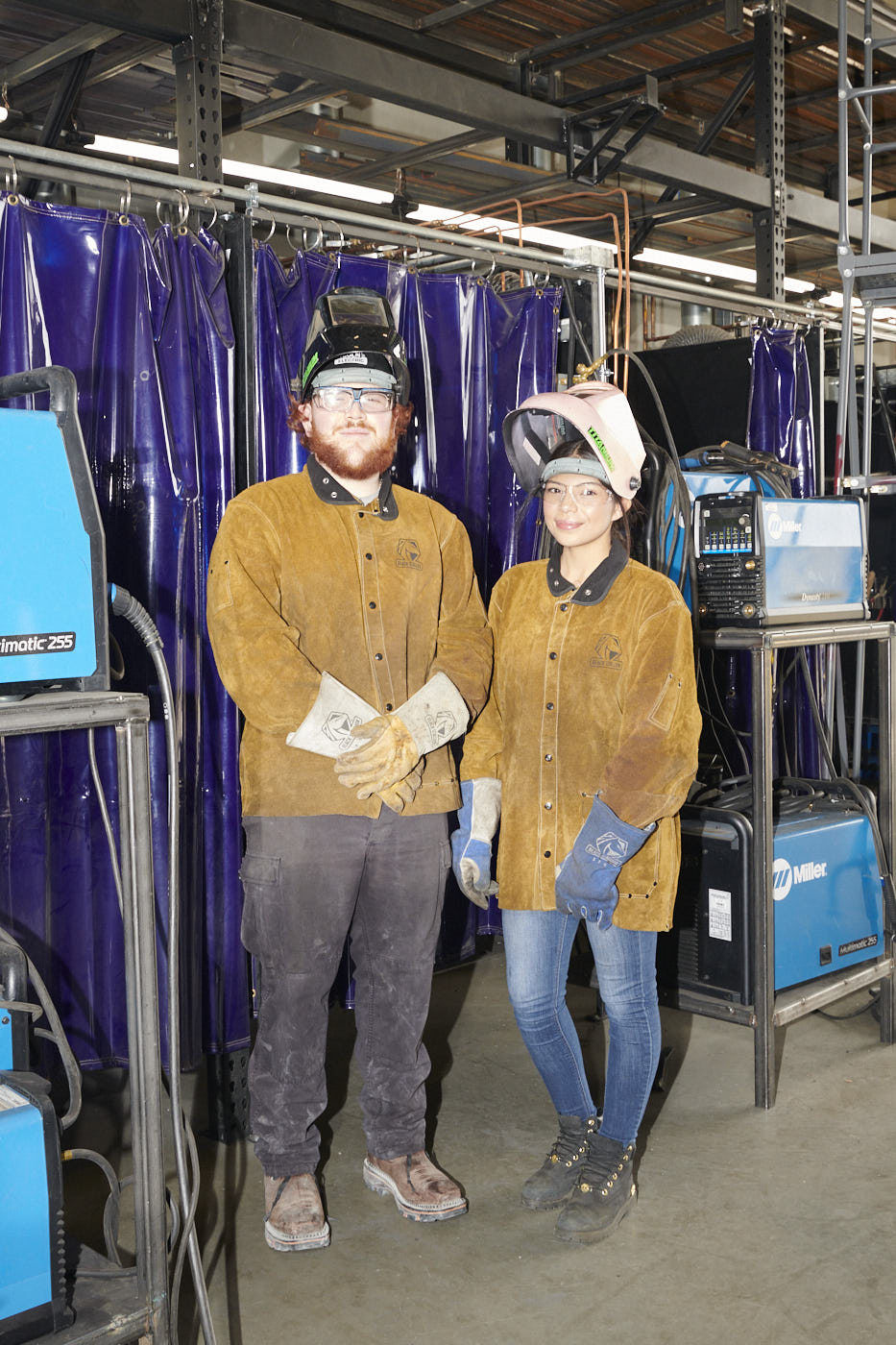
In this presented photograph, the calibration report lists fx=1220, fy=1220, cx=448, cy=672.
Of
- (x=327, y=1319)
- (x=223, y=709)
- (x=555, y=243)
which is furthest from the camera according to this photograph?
(x=555, y=243)

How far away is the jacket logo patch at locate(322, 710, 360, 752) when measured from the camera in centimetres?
224

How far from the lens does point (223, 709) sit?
9.11 ft

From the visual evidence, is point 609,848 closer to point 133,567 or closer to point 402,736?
point 402,736

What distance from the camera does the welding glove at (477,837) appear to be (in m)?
2.45

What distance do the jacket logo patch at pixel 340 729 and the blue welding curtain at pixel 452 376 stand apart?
851 millimetres

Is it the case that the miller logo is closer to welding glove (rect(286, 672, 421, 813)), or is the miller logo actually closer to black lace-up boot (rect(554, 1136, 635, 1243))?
black lace-up boot (rect(554, 1136, 635, 1243))

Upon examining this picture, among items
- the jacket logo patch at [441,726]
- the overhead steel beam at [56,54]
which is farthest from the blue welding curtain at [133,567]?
the overhead steel beam at [56,54]

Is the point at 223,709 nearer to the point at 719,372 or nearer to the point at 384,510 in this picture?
the point at 384,510

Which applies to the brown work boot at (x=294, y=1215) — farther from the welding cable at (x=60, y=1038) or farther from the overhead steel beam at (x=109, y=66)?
the overhead steel beam at (x=109, y=66)

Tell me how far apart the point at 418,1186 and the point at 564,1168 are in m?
0.31

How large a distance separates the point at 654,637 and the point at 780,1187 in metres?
1.25

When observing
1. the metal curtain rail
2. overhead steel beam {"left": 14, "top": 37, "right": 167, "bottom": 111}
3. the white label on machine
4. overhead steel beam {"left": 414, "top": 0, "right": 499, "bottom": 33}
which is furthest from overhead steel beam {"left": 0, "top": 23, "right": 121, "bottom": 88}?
the white label on machine

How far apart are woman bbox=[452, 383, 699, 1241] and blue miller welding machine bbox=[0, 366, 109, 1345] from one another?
3.15 feet

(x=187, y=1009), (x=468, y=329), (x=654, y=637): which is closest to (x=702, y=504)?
(x=468, y=329)
